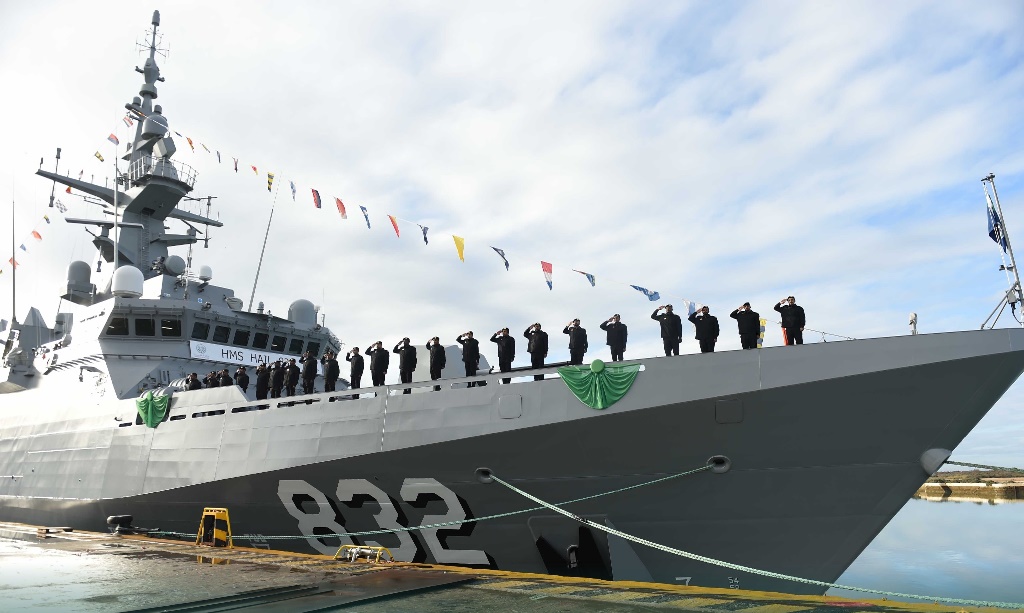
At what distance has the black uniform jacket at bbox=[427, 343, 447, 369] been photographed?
36.6 feet

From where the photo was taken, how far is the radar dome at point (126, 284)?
15.9 m

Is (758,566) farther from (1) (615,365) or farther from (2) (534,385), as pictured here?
(2) (534,385)

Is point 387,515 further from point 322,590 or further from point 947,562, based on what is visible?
point 947,562


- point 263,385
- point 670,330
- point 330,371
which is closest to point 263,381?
point 263,385

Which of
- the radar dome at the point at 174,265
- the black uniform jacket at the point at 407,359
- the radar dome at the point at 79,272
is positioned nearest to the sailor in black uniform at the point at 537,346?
the black uniform jacket at the point at 407,359

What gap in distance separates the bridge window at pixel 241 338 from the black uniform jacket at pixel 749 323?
40.5 ft

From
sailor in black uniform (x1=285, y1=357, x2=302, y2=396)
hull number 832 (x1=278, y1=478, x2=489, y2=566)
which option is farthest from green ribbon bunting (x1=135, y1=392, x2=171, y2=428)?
hull number 832 (x1=278, y1=478, x2=489, y2=566)

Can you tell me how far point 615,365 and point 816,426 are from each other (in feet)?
7.88

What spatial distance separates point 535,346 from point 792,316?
359 cm

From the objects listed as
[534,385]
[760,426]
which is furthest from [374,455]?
[760,426]

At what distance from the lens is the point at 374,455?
9633 mm

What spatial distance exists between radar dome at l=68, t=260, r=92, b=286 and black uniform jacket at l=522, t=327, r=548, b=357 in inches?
618

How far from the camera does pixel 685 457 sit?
822 centimetres

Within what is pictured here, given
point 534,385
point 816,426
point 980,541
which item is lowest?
point 980,541
